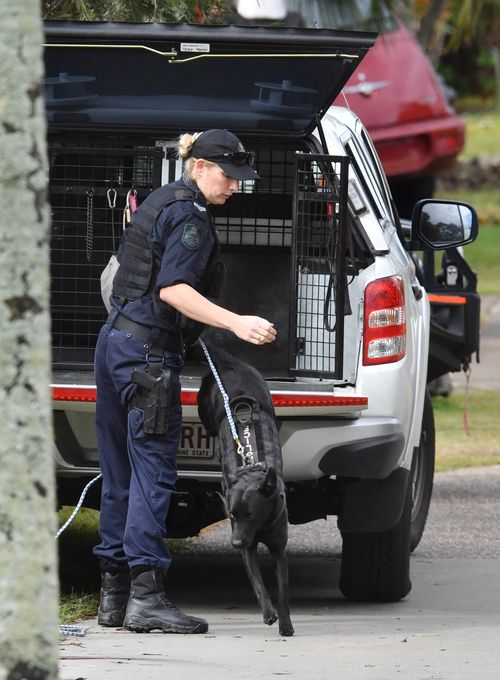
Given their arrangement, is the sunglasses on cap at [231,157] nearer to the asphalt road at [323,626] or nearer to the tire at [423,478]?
the asphalt road at [323,626]

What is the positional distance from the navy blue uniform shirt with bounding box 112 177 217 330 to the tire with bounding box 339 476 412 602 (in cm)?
135

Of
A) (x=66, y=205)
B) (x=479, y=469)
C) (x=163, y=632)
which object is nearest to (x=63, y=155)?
(x=66, y=205)

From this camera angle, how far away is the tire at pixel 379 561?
654cm

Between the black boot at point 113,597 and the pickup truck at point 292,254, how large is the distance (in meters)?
0.41

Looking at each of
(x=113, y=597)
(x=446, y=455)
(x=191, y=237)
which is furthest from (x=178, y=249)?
(x=446, y=455)

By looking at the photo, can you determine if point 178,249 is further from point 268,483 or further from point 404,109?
point 404,109

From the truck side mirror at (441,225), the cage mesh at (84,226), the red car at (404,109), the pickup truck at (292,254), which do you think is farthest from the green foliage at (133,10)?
the red car at (404,109)

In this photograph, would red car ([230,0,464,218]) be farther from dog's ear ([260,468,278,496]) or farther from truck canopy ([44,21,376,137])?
dog's ear ([260,468,278,496])

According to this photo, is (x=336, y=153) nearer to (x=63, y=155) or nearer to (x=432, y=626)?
(x=63, y=155)

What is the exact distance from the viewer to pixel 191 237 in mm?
5727

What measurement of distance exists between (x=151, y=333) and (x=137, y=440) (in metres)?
0.38

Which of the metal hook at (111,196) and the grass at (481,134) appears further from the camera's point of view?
the grass at (481,134)

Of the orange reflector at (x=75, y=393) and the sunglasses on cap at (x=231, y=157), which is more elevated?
the sunglasses on cap at (x=231, y=157)

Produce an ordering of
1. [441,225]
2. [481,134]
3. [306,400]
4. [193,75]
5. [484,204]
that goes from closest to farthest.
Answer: [306,400] < [193,75] < [441,225] < [484,204] < [481,134]
